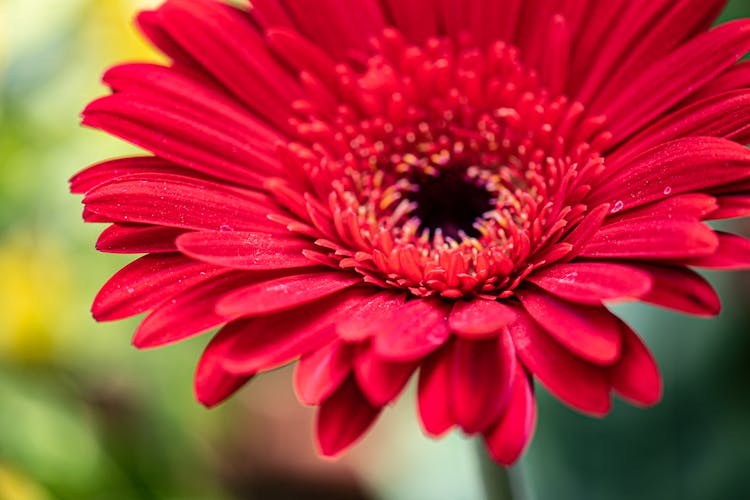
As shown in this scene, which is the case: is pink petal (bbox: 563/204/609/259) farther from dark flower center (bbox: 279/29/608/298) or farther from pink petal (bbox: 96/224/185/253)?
pink petal (bbox: 96/224/185/253)

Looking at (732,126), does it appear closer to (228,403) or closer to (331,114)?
(331,114)

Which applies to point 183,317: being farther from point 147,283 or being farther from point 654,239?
point 654,239

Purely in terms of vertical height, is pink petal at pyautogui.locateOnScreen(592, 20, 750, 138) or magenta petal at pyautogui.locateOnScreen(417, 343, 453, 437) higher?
pink petal at pyautogui.locateOnScreen(592, 20, 750, 138)

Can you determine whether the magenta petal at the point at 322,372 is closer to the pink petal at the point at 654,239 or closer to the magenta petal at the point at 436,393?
the magenta petal at the point at 436,393

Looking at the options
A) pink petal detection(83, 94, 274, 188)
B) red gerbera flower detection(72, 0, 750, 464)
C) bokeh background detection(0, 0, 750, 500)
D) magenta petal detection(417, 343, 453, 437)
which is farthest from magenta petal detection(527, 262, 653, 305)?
pink petal detection(83, 94, 274, 188)

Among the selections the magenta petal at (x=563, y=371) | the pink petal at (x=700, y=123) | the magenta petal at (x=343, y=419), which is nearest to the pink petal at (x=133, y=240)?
the magenta petal at (x=343, y=419)

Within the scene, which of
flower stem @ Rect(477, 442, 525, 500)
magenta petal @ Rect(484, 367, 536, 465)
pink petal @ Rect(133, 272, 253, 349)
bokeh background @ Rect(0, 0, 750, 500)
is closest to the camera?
magenta petal @ Rect(484, 367, 536, 465)

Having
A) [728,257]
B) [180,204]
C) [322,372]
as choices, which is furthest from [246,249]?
[728,257]
